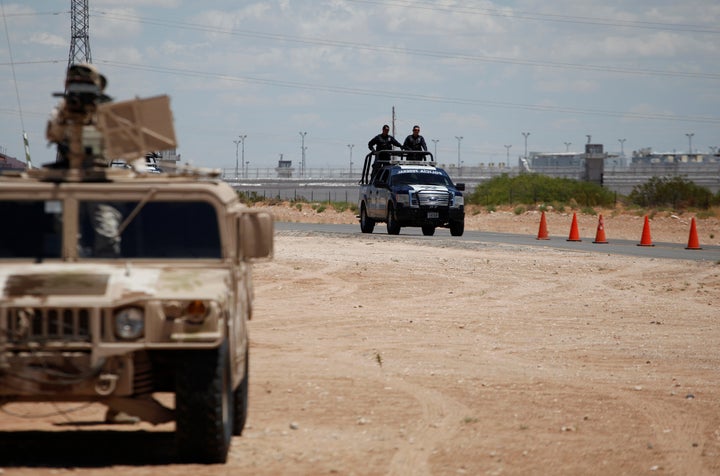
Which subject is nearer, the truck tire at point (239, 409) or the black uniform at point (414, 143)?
the truck tire at point (239, 409)

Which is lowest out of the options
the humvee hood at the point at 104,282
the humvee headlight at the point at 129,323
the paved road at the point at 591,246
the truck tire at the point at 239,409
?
the paved road at the point at 591,246

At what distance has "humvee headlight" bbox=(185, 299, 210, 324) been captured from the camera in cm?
770

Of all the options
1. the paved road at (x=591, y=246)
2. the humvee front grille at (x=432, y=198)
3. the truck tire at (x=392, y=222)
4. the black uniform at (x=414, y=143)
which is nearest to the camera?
the paved road at (x=591, y=246)

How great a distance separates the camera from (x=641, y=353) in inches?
571

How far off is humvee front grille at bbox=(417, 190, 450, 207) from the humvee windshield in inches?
1061

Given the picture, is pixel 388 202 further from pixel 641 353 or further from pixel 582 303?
pixel 641 353

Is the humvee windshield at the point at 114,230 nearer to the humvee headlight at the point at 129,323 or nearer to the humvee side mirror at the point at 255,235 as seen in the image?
the humvee side mirror at the point at 255,235

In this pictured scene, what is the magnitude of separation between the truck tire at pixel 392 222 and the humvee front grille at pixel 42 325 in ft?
93.2

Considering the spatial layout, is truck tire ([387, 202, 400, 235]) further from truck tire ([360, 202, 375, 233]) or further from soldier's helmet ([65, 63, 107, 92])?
soldier's helmet ([65, 63, 107, 92])

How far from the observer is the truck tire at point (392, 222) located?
3616 centimetres

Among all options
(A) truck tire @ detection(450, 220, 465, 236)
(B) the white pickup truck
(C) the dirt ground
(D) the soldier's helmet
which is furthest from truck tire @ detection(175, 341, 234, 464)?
(A) truck tire @ detection(450, 220, 465, 236)

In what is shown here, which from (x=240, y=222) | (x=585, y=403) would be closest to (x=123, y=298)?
(x=240, y=222)

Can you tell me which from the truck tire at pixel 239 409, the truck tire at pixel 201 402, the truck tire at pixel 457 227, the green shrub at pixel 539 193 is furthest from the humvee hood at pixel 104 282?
the green shrub at pixel 539 193

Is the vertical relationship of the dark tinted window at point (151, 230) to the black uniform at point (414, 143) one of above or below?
below
